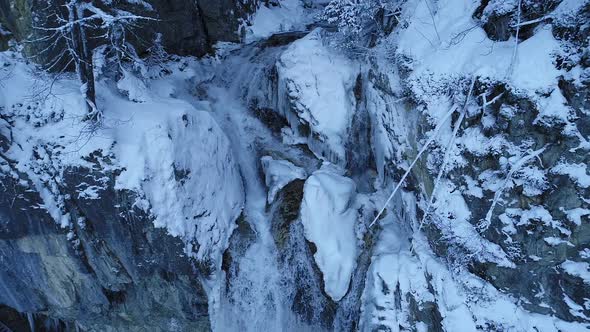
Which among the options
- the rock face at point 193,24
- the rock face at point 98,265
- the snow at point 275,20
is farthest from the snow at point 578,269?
the rock face at point 193,24

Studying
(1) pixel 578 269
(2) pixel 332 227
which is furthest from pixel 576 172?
(2) pixel 332 227

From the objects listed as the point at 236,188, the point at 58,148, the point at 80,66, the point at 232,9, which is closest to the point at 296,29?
the point at 232,9

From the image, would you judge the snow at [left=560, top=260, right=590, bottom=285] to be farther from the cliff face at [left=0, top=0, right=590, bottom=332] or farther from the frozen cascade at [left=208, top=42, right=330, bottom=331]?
the frozen cascade at [left=208, top=42, right=330, bottom=331]

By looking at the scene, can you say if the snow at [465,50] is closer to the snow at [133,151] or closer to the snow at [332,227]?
the snow at [332,227]

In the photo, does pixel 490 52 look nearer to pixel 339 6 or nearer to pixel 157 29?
pixel 339 6

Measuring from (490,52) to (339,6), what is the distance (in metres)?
3.18

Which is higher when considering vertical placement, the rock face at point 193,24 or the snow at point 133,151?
the rock face at point 193,24

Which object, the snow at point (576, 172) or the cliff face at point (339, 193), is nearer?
the snow at point (576, 172)

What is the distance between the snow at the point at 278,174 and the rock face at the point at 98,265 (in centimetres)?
199

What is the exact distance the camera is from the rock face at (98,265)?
5.98 metres

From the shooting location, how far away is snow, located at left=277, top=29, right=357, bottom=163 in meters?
7.64

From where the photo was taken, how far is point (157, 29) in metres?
9.42

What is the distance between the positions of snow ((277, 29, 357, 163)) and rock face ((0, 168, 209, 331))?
3.39 m

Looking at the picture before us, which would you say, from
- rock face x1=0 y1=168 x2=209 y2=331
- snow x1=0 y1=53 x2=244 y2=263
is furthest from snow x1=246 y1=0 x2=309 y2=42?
rock face x1=0 y1=168 x2=209 y2=331
